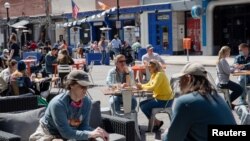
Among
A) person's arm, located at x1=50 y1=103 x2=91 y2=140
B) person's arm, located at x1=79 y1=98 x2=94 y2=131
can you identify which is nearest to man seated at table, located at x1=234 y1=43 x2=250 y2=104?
person's arm, located at x1=79 y1=98 x2=94 y2=131

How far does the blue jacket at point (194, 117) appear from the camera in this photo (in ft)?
12.4

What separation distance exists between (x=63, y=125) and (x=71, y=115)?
0.20 meters

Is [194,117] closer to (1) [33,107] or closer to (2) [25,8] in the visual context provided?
(1) [33,107]

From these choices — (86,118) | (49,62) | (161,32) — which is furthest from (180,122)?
(161,32)

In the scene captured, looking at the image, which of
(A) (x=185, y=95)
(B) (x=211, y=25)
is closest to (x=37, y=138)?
(A) (x=185, y=95)

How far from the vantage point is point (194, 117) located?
3.80 m

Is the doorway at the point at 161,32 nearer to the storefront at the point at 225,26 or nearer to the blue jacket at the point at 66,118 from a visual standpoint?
the storefront at the point at 225,26

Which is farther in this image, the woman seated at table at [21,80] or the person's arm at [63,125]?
the woman seated at table at [21,80]

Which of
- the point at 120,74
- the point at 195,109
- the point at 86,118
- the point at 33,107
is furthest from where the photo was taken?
the point at 120,74

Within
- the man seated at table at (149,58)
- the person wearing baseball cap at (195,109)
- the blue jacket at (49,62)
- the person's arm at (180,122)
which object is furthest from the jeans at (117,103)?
the blue jacket at (49,62)

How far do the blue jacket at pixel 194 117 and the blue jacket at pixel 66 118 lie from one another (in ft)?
4.86

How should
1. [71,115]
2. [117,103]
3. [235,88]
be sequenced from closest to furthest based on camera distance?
[71,115]
[117,103]
[235,88]

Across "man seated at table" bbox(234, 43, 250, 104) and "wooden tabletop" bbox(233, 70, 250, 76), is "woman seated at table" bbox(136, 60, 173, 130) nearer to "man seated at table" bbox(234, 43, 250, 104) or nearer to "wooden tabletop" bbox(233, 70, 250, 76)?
"wooden tabletop" bbox(233, 70, 250, 76)

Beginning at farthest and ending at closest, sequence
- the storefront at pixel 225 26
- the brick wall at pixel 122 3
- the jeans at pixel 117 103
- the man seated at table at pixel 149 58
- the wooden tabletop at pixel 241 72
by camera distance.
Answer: the brick wall at pixel 122 3, the storefront at pixel 225 26, the man seated at table at pixel 149 58, the wooden tabletop at pixel 241 72, the jeans at pixel 117 103
